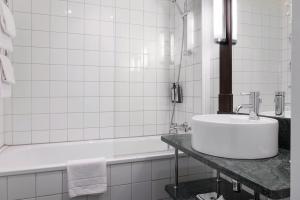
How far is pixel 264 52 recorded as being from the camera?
4.65 ft

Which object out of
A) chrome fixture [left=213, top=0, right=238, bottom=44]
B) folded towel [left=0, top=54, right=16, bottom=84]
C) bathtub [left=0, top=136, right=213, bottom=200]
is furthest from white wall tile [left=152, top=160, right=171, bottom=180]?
folded towel [left=0, top=54, right=16, bottom=84]

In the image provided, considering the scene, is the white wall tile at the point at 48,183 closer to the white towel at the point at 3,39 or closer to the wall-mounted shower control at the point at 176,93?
the white towel at the point at 3,39

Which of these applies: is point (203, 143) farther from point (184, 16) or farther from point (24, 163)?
point (24, 163)

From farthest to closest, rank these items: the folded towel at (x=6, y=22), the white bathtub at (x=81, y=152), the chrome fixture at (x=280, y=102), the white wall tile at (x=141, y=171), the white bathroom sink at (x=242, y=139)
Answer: the white bathtub at (x=81, y=152)
the white wall tile at (x=141, y=171)
the folded towel at (x=6, y=22)
the chrome fixture at (x=280, y=102)
the white bathroom sink at (x=242, y=139)

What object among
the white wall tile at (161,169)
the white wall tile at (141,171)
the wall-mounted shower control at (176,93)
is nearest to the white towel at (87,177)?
the white wall tile at (141,171)

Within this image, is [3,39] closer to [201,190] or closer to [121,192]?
[121,192]

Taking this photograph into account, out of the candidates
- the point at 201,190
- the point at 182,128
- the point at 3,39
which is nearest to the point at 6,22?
the point at 3,39

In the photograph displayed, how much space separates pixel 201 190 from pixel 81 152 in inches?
53.9

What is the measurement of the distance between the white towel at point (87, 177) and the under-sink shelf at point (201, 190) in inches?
18.9

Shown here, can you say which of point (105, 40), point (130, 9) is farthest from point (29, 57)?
point (130, 9)

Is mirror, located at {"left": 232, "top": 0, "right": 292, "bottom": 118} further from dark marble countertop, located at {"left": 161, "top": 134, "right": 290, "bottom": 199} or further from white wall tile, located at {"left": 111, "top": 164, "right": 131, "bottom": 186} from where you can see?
white wall tile, located at {"left": 111, "top": 164, "right": 131, "bottom": 186}

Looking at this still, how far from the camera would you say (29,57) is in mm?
2166

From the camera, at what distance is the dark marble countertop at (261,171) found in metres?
0.67

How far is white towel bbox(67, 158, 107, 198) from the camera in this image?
149 centimetres
